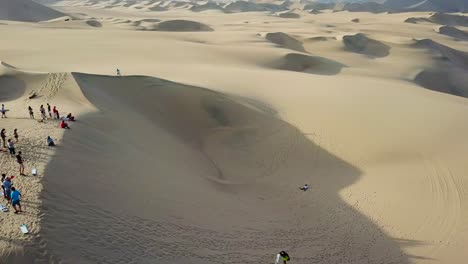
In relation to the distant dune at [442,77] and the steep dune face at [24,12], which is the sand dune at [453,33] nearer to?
the distant dune at [442,77]

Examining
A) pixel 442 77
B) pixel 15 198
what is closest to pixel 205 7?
pixel 442 77

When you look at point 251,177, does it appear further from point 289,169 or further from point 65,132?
point 65,132

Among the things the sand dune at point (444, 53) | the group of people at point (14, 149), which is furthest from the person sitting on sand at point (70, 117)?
the sand dune at point (444, 53)

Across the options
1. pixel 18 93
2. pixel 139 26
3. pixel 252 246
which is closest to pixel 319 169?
pixel 252 246

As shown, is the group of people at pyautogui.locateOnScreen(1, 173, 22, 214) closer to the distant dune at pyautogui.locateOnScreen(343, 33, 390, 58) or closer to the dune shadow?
the dune shadow

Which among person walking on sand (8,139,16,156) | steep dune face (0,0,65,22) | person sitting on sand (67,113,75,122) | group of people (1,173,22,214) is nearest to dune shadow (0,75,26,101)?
person sitting on sand (67,113,75,122)

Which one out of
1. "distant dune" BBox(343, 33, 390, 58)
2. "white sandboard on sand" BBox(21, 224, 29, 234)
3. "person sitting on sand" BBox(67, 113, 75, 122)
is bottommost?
"distant dune" BBox(343, 33, 390, 58)
